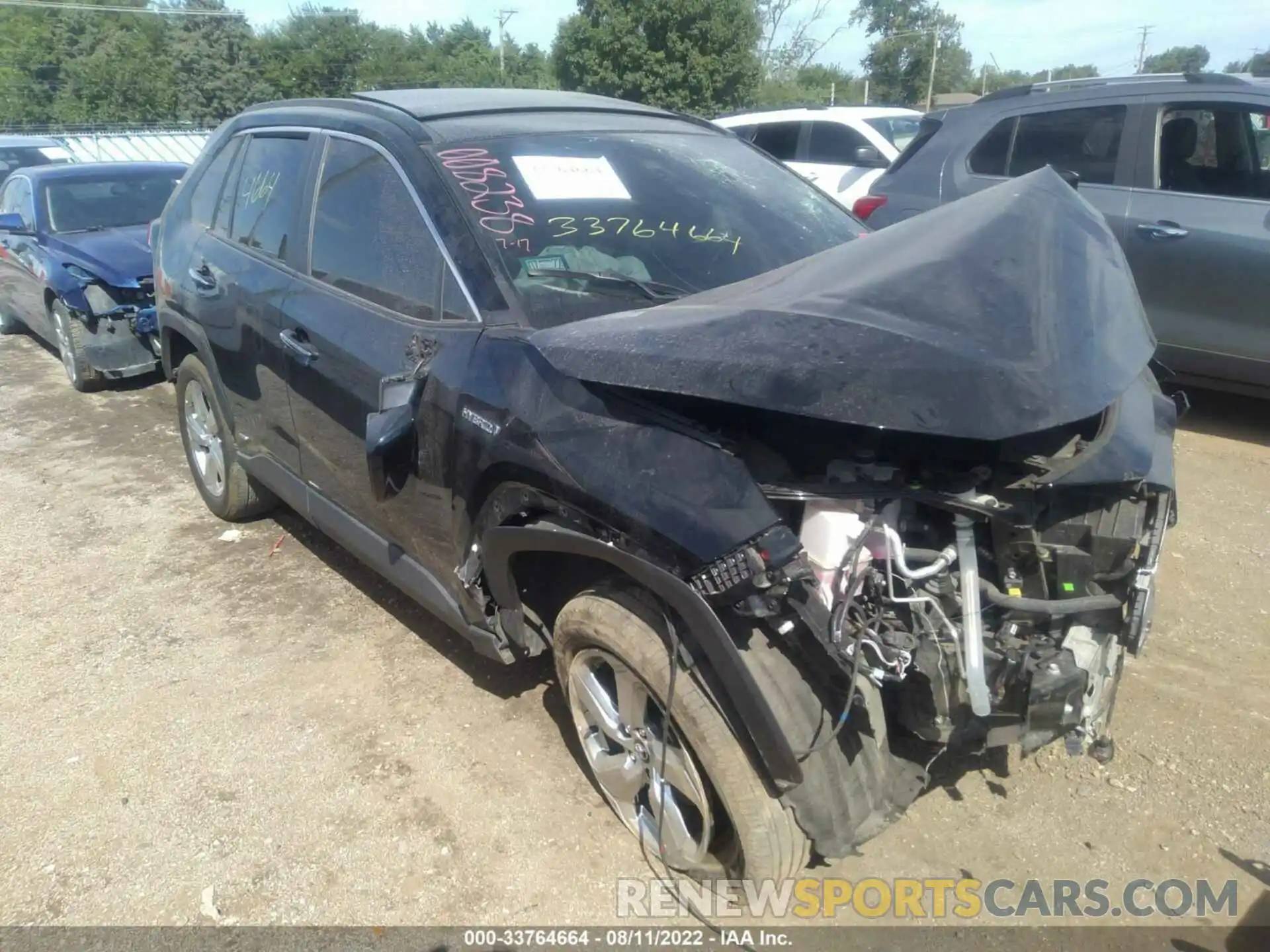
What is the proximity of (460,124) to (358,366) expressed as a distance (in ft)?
2.93

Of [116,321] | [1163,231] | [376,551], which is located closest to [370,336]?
[376,551]

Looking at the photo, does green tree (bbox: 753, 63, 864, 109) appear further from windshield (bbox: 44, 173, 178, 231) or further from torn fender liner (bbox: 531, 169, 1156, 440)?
torn fender liner (bbox: 531, 169, 1156, 440)

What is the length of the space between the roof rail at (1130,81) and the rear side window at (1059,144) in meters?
0.19

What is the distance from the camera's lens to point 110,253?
7.09 meters

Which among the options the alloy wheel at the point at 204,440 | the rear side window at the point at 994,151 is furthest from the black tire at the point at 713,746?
the rear side window at the point at 994,151

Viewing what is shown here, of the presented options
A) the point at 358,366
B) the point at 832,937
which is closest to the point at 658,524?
the point at 832,937

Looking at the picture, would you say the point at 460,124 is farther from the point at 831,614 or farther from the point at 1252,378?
the point at 1252,378

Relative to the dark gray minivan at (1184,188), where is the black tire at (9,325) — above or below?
below

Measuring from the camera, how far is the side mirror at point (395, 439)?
2.85 meters

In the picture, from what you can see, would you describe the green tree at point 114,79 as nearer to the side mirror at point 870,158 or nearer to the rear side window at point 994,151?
the side mirror at point 870,158

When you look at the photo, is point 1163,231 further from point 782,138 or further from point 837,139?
point 782,138

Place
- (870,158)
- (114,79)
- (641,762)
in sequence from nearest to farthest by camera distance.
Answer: (641,762), (870,158), (114,79)

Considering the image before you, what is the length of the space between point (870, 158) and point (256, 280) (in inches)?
254

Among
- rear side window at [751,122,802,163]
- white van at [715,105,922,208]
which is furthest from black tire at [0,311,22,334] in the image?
rear side window at [751,122,802,163]
